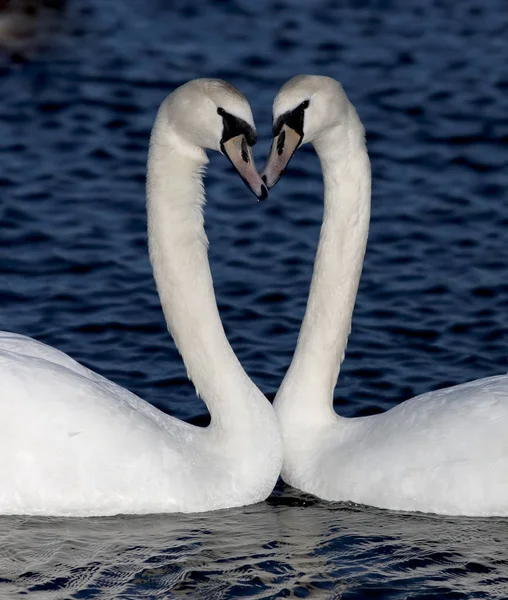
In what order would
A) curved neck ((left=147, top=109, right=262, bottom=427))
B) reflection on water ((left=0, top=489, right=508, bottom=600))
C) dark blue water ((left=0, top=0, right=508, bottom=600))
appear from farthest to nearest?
1. curved neck ((left=147, top=109, right=262, bottom=427))
2. dark blue water ((left=0, top=0, right=508, bottom=600))
3. reflection on water ((left=0, top=489, right=508, bottom=600))

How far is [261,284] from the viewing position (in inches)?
499

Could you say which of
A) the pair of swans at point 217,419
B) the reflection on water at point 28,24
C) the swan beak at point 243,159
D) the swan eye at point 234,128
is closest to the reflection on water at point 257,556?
the pair of swans at point 217,419

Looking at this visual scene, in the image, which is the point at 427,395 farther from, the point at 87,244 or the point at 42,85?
the point at 42,85

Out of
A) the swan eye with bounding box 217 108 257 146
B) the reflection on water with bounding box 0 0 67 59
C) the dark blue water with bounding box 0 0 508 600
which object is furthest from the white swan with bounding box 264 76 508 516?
the reflection on water with bounding box 0 0 67 59

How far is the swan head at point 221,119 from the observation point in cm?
872

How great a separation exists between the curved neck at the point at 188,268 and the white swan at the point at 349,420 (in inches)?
19.6

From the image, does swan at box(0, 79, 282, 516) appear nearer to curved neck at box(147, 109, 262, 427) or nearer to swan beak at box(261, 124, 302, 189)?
curved neck at box(147, 109, 262, 427)

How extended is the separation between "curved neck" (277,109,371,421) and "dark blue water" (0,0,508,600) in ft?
2.32

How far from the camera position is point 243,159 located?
8734 mm

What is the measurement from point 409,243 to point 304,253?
884 millimetres

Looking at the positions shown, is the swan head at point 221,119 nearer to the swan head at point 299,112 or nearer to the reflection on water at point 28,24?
the swan head at point 299,112

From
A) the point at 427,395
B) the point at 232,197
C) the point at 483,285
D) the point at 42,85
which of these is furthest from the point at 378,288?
the point at 42,85

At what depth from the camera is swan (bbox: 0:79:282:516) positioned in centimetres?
879

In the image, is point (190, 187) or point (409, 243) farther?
point (409, 243)
